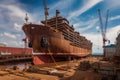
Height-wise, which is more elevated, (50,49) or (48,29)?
(48,29)

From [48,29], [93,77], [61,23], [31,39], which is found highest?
[61,23]

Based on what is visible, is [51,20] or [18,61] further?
[51,20]

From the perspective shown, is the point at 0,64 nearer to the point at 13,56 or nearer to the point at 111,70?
the point at 13,56

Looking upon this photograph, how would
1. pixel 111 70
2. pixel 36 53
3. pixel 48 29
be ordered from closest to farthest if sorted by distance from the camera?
pixel 111 70 < pixel 36 53 < pixel 48 29

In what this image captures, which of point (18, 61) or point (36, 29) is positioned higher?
point (36, 29)

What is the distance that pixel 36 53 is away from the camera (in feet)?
129

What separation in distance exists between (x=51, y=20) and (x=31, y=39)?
1427 cm

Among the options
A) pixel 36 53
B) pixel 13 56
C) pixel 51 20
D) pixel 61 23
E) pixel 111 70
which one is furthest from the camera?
pixel 51 20

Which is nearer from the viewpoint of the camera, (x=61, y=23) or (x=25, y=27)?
(x=25, y=27)

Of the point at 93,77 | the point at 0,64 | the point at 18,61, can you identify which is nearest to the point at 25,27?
the point at 18,61

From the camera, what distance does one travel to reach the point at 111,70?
1667cm

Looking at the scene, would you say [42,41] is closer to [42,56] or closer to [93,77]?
[42,56]

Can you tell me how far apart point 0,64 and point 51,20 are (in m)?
28.5

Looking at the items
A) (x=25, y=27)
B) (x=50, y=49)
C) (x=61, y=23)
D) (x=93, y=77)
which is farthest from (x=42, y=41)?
(x=93, y=77)
